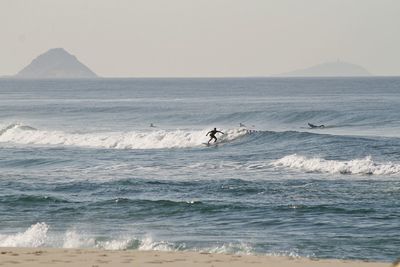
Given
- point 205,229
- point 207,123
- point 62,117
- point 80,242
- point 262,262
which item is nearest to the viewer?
point 262,262

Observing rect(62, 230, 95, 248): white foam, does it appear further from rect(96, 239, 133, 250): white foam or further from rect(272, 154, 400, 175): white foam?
rect(272, 154, 400, 175): white foam

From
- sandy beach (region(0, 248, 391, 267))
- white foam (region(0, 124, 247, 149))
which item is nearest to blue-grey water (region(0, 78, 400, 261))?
white foam (region(0, 124, 247, 149))

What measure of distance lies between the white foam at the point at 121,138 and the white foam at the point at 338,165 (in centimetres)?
1280

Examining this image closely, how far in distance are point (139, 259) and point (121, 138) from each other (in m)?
35.5

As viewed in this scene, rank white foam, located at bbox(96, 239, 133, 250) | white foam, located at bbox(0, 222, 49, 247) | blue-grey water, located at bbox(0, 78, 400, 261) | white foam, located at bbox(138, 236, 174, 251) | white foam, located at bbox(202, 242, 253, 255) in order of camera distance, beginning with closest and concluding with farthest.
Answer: white foam, located at bbox(202, 242, 253, 255)
white foam, located at bbox(138, 236, 174, 251)
white foam, located at bbox(96, 239, 133, 250)
white foam, located at bbox(0, 222, 49, 247)
blue-grey water, located at bbox(0, 78, 400, 261)

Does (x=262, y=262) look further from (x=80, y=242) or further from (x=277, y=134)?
(x=277, y=134)

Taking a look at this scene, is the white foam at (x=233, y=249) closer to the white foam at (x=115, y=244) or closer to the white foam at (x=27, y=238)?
the white foam at (x=115, y=244)

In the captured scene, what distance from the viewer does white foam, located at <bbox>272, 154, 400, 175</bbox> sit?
31.0m

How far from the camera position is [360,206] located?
76.9ft

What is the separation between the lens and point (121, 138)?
168ft

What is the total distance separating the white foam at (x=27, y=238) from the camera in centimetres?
1944

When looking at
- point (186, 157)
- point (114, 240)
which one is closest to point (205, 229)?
point (114, 240)

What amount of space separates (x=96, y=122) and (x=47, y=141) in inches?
657

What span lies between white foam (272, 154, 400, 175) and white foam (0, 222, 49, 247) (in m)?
14.6
